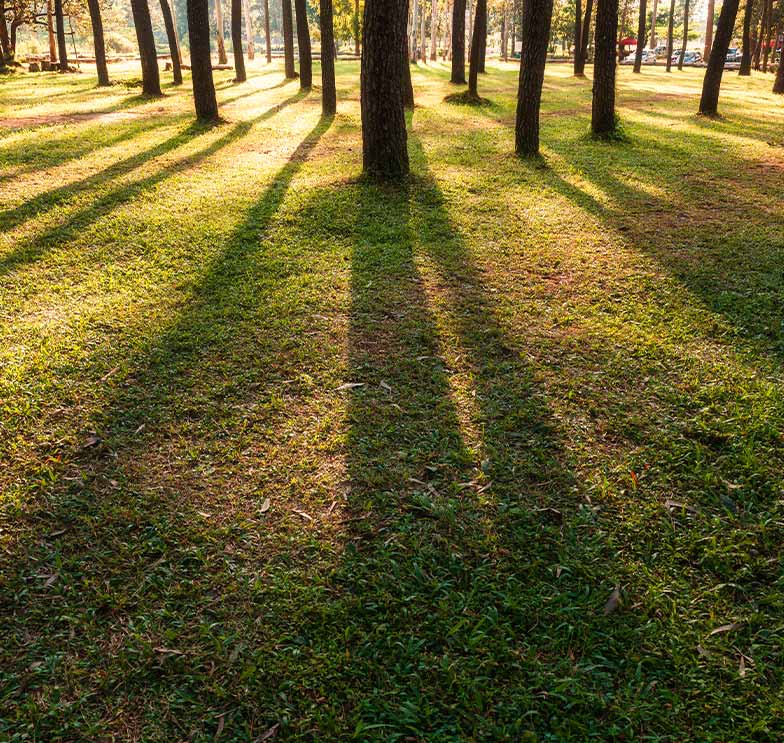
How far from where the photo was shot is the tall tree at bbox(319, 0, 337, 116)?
41.1 feet

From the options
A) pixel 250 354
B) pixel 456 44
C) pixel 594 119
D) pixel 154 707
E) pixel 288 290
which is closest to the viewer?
pixel 154 707

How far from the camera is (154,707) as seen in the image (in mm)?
2082

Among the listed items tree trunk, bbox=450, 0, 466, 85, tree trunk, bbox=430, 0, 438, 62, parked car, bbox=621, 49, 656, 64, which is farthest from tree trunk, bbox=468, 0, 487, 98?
parked car, bbox=621, 49, 656, 64

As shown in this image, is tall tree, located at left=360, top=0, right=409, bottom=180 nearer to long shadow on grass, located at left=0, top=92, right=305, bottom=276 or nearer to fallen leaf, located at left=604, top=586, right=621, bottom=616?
long shadow on grass, located at left=0, top=92, right=305, bottom=276

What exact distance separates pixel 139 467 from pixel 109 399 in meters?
0.79

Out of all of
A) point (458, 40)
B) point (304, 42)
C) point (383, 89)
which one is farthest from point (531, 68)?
point (458, 40)

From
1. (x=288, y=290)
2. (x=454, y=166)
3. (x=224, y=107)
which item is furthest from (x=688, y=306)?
(x=224, y=107)

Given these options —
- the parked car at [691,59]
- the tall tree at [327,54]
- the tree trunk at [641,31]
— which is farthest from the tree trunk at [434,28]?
the tall tree at [327,54]

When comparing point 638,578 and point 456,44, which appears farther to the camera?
point 456,44

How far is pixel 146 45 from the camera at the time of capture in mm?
15969

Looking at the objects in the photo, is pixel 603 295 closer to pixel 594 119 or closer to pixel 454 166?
pixel 454 166

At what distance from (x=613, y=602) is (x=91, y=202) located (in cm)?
744

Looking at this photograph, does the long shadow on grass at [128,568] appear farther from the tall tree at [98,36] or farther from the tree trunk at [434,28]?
the tree trunk at [434,28]

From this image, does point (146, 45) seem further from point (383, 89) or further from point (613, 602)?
point (613, 602)
